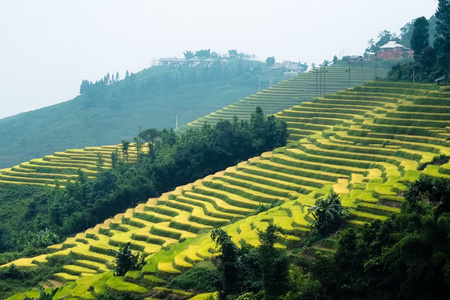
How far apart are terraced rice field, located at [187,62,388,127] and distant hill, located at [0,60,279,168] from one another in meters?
26.7

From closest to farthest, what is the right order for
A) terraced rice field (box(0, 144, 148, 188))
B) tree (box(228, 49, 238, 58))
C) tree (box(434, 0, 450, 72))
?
tree (box(434, 0, 450, 72))
terraced rice field (box(0, 144, 148, 188))
tree (box(228, 49, 238, 58))

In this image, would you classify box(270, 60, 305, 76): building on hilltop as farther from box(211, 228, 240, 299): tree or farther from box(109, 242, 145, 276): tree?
box(211, 228, 240, 299): tree

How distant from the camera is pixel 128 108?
125250 millimetres

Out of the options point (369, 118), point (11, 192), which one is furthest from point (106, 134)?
point (369, 118)

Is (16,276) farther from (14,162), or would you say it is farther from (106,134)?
(106,134)

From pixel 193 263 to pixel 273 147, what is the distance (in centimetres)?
2822

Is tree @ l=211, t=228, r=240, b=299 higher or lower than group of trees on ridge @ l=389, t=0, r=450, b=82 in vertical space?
lower

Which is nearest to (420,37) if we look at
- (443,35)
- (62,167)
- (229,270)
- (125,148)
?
(443,35)

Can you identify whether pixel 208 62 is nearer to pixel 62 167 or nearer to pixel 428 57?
pixel 62 167

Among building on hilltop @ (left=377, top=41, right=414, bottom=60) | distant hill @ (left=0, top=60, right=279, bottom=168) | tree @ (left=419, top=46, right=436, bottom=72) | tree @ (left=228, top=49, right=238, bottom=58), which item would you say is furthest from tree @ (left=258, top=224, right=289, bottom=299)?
tree @ (left=228, top=49, right=238, bottom=58)

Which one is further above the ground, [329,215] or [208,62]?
[208,62]

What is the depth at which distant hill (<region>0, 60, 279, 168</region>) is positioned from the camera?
372 feet

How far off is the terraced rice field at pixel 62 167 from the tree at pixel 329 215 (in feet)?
120

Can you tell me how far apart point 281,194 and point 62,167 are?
34269 millimetres
